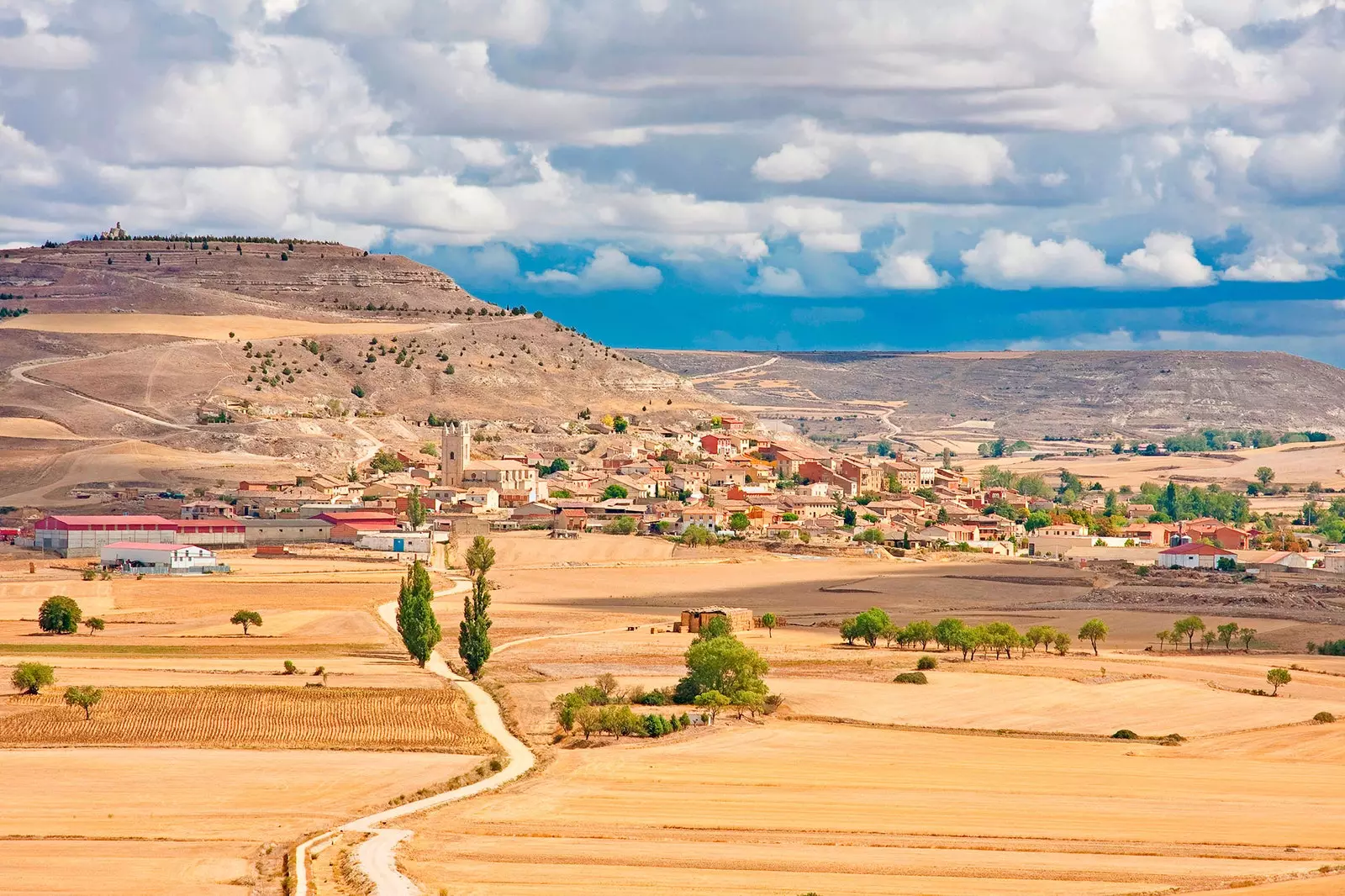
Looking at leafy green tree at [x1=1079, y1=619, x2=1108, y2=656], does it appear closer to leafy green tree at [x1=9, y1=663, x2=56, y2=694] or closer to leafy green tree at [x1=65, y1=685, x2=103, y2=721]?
leafy green tree at [x1=65, y1=685, x2=103, y2=721]

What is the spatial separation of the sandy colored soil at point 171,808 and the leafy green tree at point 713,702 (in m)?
11.1

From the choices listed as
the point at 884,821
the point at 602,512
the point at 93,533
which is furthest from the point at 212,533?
the point at 884,821

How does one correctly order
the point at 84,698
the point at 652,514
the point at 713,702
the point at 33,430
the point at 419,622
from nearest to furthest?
the point at 84,698 → the point at 713,702 → the point at 419,622 → the point at 652,514 → the point at 33,430

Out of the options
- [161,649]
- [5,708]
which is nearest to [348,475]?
[161,649]

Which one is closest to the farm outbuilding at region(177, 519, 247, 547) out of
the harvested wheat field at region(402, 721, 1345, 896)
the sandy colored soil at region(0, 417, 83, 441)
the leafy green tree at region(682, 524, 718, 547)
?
the leafy green tree at region(682, 524, 718, 547)

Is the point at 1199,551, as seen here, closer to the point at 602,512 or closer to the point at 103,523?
the point at 602,512

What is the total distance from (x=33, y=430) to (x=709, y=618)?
313 ft

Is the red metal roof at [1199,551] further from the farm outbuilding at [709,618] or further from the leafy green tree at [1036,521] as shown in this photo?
the farm outbuilding at [709,618]

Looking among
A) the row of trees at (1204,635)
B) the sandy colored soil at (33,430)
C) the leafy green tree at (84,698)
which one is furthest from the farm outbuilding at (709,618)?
the sandy colored soil at (33,430)

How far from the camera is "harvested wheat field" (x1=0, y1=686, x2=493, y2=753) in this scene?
54.3 metres

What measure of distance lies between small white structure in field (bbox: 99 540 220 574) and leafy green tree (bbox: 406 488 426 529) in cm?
1849

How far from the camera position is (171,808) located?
44656 millimetres

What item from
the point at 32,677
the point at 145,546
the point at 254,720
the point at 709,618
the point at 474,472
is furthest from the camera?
the point at 474,472

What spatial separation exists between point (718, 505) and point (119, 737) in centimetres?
9115
